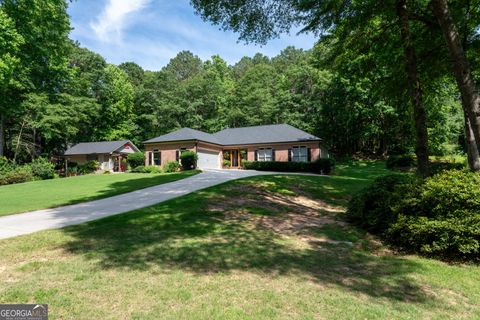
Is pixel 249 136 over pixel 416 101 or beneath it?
over

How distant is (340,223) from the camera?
8328 millimetres

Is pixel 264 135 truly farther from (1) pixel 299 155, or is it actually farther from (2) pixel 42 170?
(2) pixel 42 170

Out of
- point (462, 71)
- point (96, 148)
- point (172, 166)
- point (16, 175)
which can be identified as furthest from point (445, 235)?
point (96, 148)

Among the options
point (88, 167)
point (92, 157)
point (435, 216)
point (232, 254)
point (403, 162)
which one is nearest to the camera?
point (232, 254)

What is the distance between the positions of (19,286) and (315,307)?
3931mm

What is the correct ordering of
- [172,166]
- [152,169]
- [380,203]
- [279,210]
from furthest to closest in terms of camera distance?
1. [152,169]
2. [172,166]
3. [279,210]
4. [380,203]

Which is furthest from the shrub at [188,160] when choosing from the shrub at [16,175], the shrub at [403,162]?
the shrub at [403,162]

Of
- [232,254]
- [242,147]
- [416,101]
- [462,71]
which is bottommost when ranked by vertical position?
[232,254]

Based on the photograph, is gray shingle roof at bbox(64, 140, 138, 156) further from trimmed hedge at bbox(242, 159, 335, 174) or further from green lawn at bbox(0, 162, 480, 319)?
green lawn at bbox(0, 162, 480, 319)

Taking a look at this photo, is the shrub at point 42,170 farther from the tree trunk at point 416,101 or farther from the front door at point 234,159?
the tree trunk at point 416,101

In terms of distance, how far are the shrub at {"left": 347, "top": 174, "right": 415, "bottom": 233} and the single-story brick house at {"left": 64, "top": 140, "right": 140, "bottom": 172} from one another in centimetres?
3400

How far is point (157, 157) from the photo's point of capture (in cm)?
3175

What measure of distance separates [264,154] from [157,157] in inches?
451

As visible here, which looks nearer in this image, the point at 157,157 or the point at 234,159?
the point at 157,157
